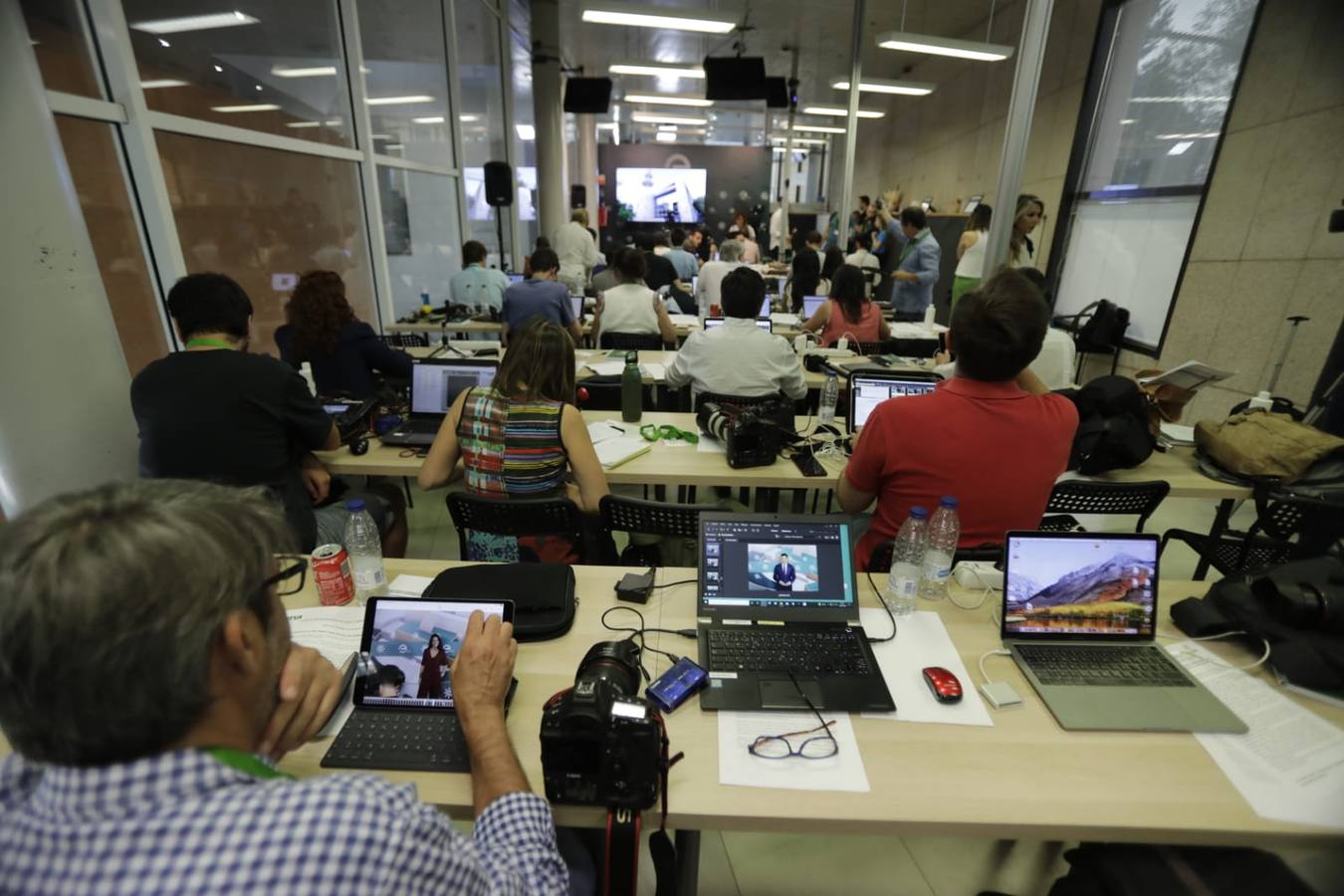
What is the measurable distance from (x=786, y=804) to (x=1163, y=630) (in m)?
1.12

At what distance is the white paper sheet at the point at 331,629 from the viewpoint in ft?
4.33

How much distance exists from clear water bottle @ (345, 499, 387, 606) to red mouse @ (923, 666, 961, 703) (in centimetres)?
133

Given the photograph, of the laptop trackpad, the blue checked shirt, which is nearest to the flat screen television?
the laptop trackpad

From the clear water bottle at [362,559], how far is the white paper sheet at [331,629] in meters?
0.06

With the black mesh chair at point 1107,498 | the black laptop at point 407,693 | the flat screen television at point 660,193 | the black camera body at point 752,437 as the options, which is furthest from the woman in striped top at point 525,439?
the flat screen television at point 660,193

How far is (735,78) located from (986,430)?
753 centimetres

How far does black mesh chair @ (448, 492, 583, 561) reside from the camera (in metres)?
1.87

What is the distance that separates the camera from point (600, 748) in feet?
3.11

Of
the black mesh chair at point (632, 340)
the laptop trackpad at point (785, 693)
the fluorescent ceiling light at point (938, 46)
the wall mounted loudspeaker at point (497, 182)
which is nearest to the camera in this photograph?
the laptop trackpad at point (785, 693)

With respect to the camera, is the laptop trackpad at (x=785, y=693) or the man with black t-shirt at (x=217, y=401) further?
the man with black t-shirt at (x=217, y=401)

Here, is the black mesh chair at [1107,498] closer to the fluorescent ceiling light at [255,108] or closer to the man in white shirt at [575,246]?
the fluorescent ceiling light at [255,108]

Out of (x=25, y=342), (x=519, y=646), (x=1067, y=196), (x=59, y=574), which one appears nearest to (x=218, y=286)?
(x=25, y=342)

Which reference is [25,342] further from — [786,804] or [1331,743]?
[1331,743]

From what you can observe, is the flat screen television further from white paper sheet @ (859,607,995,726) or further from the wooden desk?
the wooden desk
